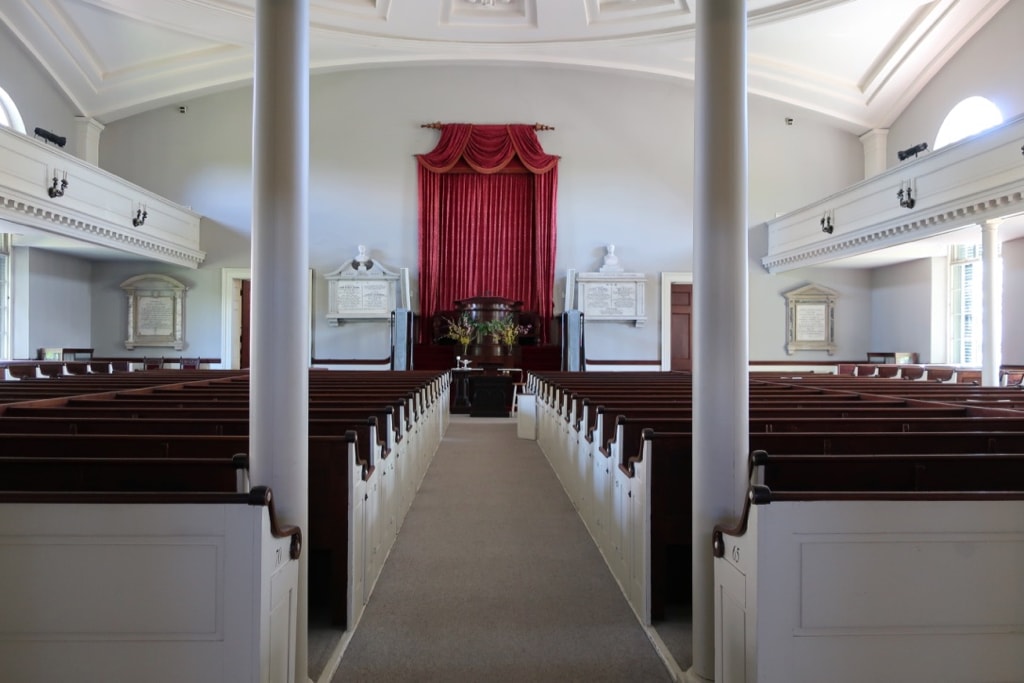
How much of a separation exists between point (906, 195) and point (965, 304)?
11.0 ft

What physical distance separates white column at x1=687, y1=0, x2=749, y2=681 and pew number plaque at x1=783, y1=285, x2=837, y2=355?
1227 cm

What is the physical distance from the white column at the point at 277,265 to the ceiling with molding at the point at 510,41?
1031 centimetres

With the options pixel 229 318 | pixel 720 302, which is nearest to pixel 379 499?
pixel 720 302

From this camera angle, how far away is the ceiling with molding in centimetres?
1062

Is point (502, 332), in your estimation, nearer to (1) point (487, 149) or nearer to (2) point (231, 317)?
(1) point (487, 149)

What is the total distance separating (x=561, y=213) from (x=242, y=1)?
677 centimetres

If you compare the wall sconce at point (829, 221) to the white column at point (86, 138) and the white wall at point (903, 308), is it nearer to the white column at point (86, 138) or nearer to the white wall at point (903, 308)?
the white wall at point (903, 308)

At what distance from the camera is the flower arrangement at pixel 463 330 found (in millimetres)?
11430

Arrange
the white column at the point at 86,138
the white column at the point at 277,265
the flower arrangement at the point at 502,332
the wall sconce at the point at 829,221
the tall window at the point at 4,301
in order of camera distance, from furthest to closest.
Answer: the white column at the point at 86,138 < the flower arrangement at the point at 502,332 < the wall sconce at the point at 829,221 < the tall window at the point at 4,301 < the white column at the point at 277,265

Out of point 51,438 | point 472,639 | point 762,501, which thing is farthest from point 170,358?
point 762,501

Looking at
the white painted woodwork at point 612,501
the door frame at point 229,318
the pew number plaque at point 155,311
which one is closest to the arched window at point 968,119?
the white painted woodwork at point 612,501

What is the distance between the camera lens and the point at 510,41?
1257 cm

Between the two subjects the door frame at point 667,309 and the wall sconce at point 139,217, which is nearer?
the wall sconce at point 139,217

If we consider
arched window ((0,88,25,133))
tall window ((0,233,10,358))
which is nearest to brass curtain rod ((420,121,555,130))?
arched window ((0,88,25,133))
